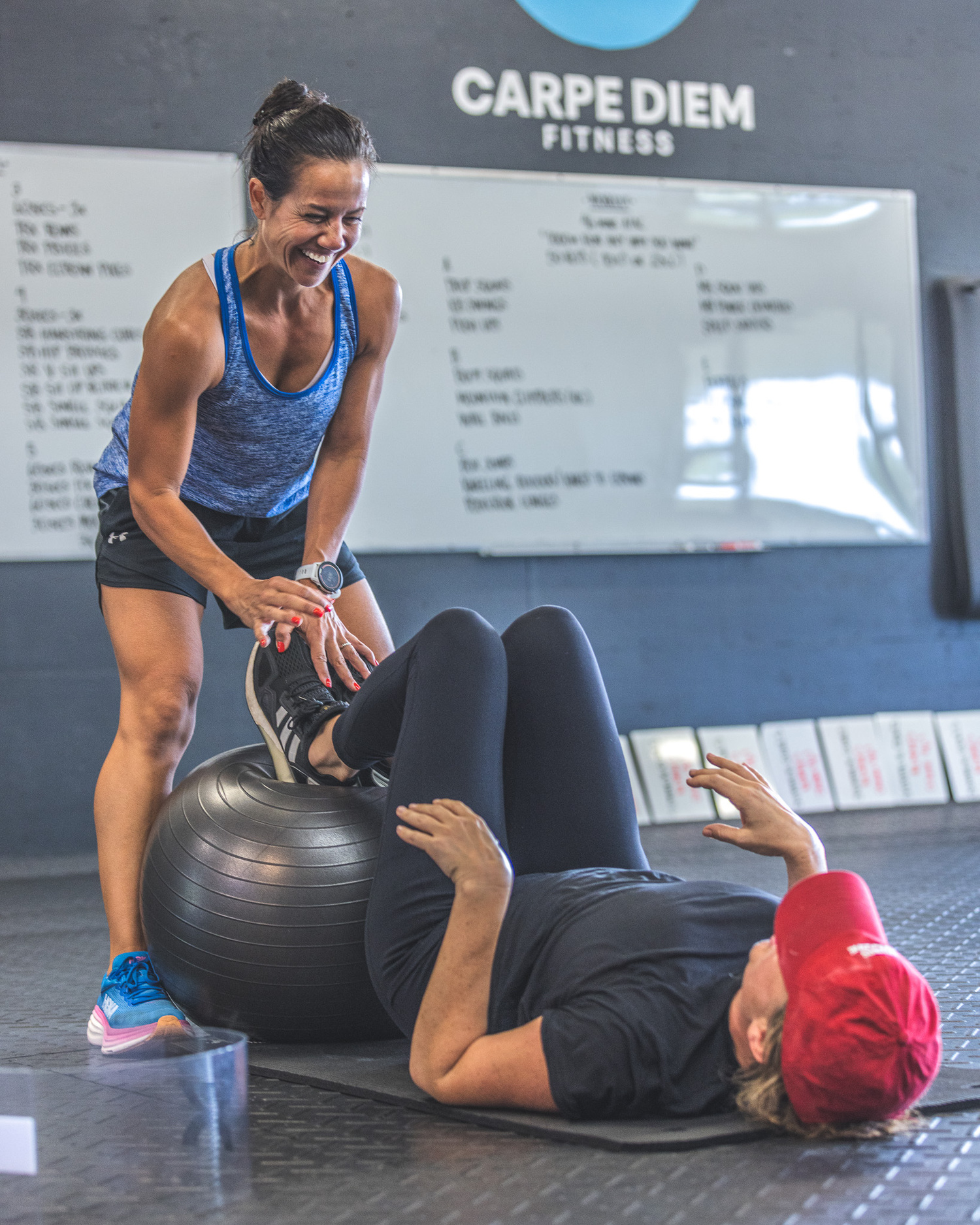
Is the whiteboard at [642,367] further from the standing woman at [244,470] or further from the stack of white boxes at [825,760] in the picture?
the standing woman at [244,470]

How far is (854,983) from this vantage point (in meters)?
1.06

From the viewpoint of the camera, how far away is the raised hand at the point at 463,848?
123cm

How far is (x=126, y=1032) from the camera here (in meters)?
1.65

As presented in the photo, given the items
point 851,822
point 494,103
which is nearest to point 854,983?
point 851,822

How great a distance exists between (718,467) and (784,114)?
Answer: 1.20 m

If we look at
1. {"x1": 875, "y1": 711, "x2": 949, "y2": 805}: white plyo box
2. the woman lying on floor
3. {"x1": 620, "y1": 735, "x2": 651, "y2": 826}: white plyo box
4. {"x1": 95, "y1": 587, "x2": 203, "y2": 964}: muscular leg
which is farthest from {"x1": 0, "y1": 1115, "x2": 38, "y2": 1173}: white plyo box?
{"x1": 875, "y1": 711, "x2": 949, "y2": 805}: white plyo box

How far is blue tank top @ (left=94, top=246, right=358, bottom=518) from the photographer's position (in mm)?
Answer: 1812

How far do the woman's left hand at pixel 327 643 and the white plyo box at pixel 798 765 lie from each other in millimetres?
2432

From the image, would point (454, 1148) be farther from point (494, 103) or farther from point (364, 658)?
point (494, 103)

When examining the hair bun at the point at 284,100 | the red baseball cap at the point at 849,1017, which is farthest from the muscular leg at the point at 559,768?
the hair bun at the point at 284,100

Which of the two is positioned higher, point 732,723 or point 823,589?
point 823,589

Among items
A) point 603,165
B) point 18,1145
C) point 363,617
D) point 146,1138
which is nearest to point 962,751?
point 603,165

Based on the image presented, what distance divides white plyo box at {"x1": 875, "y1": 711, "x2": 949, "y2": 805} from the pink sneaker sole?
114 inches

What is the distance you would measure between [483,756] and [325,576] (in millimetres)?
524
